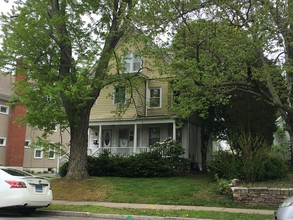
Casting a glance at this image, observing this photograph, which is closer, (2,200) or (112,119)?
(2,200)

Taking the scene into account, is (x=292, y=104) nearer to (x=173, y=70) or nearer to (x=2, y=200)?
(x=173, y=70)

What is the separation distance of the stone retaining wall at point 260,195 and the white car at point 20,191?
6.95 meters

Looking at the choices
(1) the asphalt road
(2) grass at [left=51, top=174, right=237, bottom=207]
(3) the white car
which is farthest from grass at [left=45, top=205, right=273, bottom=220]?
(2) grass at [left=51, top=174, right=237, bottom=207]

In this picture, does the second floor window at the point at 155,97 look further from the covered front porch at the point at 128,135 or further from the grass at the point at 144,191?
the grass at the point at 144,191

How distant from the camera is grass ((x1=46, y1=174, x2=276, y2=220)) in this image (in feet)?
40.0

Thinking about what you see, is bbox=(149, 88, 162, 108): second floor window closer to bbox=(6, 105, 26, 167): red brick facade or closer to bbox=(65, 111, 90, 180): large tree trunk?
bbox=(65, 111, 90, 180): large tree trunk

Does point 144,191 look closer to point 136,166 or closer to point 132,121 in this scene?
point 136,166

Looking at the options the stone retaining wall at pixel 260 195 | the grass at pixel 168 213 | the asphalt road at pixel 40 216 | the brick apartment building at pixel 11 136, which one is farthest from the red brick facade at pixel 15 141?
the stone retaining wall at pixel 260 195

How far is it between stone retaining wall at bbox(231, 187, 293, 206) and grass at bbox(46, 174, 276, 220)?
0.41 m

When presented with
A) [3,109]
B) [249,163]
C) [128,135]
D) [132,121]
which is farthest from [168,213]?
[3,109]

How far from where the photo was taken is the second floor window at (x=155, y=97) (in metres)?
27.3

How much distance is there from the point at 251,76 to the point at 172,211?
643 centimetres

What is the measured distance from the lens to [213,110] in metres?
25.5

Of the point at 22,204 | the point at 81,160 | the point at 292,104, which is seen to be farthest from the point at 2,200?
the point at 292,104
